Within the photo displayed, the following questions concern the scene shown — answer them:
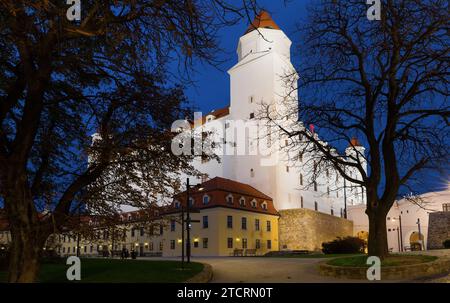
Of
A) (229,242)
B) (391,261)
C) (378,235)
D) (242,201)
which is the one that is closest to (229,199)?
(242,201)

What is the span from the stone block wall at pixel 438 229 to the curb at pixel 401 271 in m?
38.0

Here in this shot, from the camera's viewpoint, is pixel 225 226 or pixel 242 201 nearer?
pixel 225 226

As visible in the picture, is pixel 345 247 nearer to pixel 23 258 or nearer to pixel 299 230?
pixel 299 230

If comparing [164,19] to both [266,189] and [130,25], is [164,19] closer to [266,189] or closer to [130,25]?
[130,25]

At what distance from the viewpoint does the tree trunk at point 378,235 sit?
17.8 metres

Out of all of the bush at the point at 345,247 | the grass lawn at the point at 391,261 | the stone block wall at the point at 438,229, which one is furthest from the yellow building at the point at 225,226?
the grass lawn at the point at 391,261

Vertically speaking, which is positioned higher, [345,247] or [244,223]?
[244,223]

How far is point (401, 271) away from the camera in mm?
15797

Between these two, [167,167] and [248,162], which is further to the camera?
[248,162]

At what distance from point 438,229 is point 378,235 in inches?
1591

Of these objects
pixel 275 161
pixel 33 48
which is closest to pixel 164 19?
pixel 33 48

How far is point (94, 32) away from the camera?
648cm

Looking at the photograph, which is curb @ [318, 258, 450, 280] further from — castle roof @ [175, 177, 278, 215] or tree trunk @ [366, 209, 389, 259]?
castle roof @ [175, 177, 278, 215]

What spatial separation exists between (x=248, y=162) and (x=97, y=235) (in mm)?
51258
